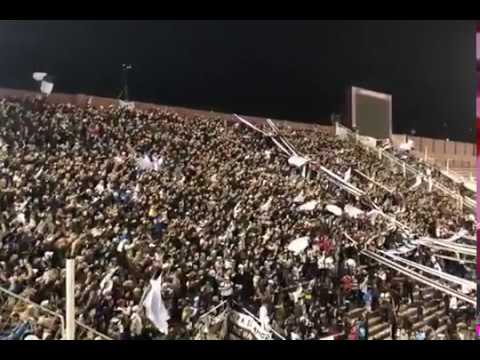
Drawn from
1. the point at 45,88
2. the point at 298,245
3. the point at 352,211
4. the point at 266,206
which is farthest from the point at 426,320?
the point at 45,88

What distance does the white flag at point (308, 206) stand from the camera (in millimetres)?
4637

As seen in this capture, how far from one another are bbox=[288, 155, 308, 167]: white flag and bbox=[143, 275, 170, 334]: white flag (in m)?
1.35

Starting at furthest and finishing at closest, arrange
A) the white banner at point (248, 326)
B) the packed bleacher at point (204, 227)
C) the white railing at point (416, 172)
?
1. the white railing at point (416, 172)
2. the white banner at point (248, 326)
3. the packed bleacher at point (204, 227)

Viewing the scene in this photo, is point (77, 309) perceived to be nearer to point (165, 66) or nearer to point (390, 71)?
point (165, 66)

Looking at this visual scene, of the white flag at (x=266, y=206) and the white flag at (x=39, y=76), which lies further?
the white flag at (x=266, y=206)

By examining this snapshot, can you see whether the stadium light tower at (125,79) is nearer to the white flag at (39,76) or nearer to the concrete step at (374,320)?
the white flag at (39,76)

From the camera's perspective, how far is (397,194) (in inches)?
191

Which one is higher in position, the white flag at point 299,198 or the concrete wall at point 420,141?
the concrete wall at point 420,141

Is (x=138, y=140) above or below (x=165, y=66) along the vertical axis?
below

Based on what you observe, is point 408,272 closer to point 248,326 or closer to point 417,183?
point 417,183

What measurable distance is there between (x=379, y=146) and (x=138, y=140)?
190cm

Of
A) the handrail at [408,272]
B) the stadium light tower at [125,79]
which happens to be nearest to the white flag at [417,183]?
the handrail at [408,272]

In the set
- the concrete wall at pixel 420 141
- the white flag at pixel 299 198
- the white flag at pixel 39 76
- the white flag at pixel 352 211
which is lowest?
the white flag at pixel 352 211
